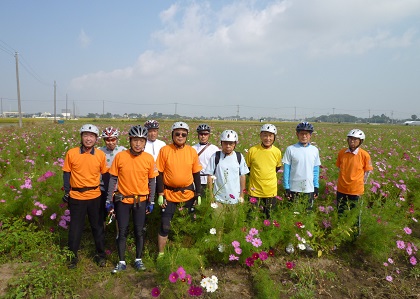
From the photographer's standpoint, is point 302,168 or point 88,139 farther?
point 302,168

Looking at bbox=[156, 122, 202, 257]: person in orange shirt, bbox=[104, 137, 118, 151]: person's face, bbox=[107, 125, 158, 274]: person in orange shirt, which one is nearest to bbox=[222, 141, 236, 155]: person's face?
bbox=[156, 122, 202, 257]: person in orange shirt

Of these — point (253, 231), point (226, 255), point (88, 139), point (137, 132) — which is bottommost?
point (226, 255)

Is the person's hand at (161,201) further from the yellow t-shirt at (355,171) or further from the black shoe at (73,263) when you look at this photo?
the yellow t-shirt at (355,171)

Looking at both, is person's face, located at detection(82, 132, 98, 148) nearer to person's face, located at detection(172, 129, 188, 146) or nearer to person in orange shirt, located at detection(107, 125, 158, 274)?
person in orange shirt, located at detection(107, 125, 158, 274)

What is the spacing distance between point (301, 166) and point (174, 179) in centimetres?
230

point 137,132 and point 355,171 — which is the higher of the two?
point 137,132

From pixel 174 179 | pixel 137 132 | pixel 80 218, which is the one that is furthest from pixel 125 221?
pixel 137 132

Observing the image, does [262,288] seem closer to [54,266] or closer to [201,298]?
[201,298]

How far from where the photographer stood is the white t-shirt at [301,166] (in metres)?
4.66

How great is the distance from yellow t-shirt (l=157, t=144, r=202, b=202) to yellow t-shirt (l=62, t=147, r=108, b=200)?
0.97 m

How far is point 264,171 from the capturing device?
14.8 ft

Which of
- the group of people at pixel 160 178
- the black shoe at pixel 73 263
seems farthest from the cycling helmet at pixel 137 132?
the black shoe at pixel 73 263

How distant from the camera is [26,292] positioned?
3277 mm

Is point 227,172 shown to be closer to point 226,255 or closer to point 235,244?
point 235,244
